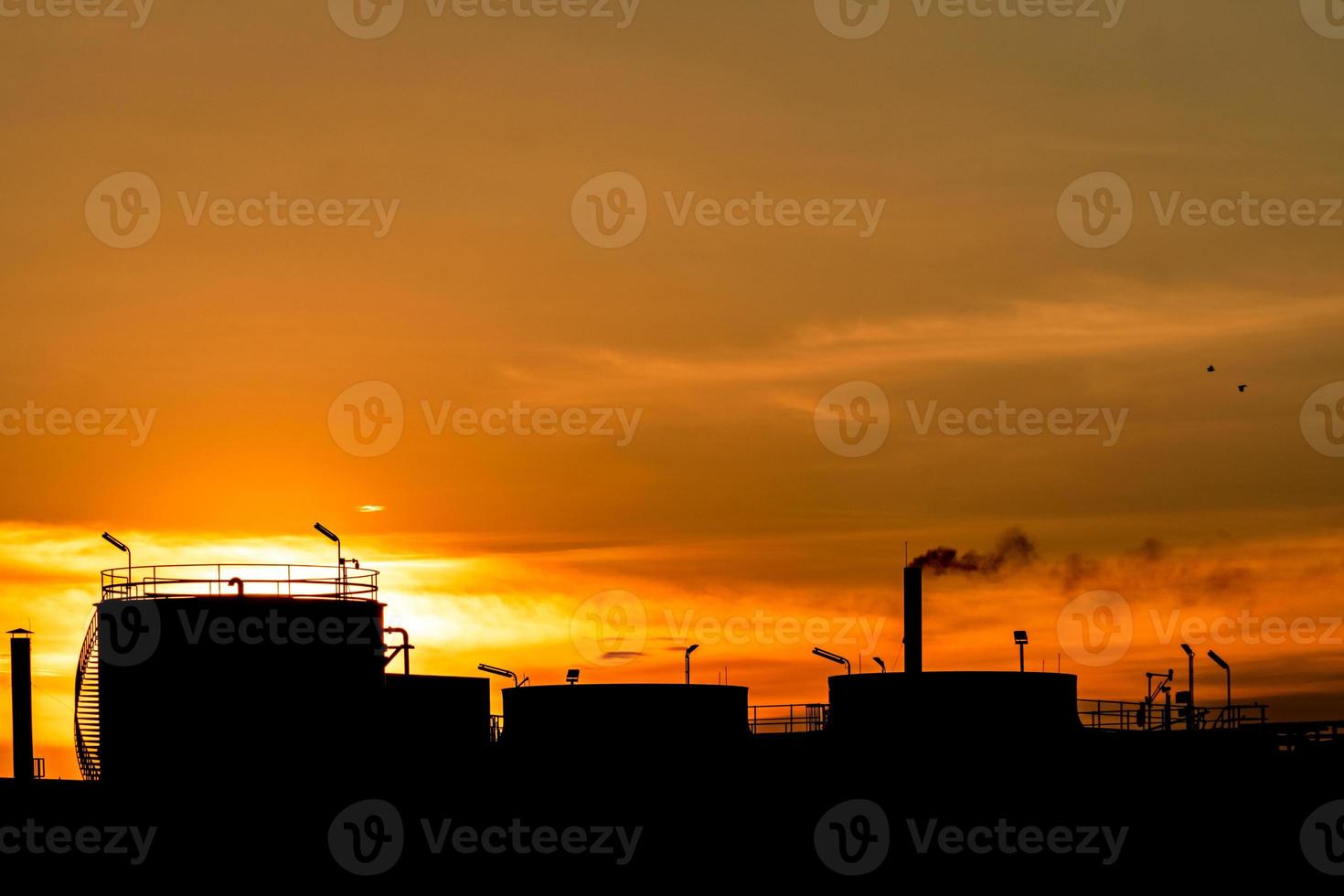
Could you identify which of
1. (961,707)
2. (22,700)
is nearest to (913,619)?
(961,707)

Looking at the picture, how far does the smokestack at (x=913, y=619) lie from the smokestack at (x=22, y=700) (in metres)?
25.3

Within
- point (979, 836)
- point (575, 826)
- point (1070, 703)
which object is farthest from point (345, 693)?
point (1070, 703)

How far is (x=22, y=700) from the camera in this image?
5497cm

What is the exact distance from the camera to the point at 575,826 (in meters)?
43.6

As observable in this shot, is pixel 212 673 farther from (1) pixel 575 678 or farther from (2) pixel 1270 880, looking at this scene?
(2) pixel 1270 880

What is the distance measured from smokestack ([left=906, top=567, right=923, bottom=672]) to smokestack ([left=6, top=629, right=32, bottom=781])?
25260mm

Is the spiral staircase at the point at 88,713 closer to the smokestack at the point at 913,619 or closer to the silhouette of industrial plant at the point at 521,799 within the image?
the silhouette of industrial plant at the point at 521,799

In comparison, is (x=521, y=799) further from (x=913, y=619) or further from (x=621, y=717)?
(x=913, y=619)

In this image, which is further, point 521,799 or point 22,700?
point 22,700

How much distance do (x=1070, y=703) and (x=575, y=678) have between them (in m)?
16.9

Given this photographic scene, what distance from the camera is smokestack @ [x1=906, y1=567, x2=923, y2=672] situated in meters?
55.9

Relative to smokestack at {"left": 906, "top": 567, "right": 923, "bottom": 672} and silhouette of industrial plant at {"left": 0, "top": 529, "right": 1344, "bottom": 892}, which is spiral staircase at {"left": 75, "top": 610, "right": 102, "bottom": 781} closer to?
→ silhouette of industrial plant at {"left": 0, "top": 529, "right": 1344, "bottom": 892}

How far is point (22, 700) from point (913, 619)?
85.3 ft

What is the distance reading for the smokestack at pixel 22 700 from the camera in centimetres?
5397
